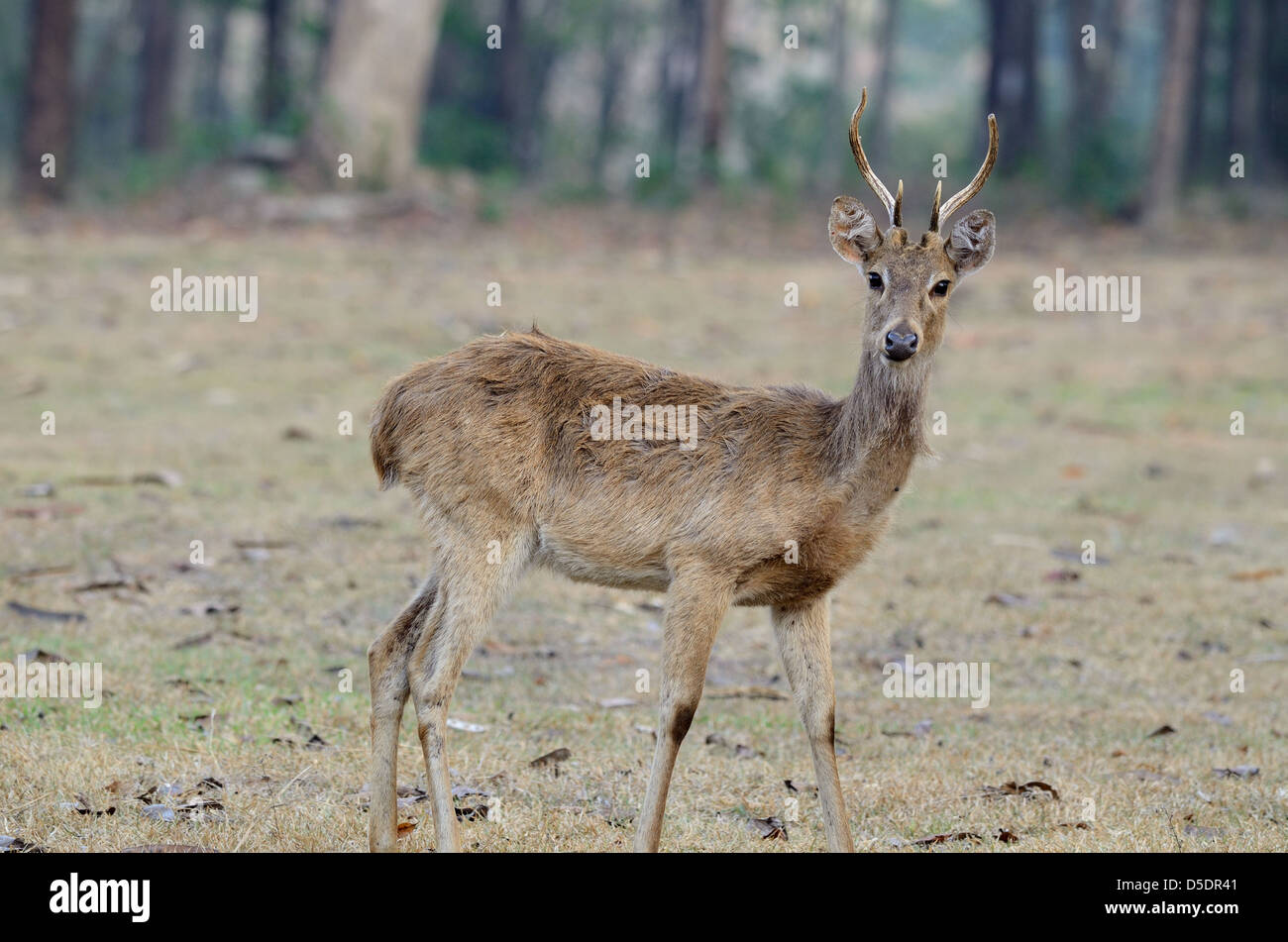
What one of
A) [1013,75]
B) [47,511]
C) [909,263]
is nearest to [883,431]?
[909,263]

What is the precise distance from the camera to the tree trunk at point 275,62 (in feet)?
86.8

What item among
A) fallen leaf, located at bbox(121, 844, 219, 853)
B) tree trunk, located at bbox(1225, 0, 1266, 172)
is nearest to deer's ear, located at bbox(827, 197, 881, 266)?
fallen leaf, located at bbox(121, 844, 219, 853)

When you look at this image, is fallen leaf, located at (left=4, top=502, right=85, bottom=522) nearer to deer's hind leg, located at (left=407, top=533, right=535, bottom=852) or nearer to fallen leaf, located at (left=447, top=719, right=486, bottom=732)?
fallen leaf, located at (left=447, top=719, right=486, bottom=732)

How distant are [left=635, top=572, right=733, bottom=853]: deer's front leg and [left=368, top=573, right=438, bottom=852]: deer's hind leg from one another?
0.83 metres

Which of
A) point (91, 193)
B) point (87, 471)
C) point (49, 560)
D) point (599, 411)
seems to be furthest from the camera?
point (91, 193)

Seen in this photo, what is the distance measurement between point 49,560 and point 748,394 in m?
4.51

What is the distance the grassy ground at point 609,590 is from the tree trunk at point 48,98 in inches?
120

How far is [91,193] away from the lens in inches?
862

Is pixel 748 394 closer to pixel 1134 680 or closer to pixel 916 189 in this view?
pixel 1134 680

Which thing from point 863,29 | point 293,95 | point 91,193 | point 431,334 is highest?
point 863,29

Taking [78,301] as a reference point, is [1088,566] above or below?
below

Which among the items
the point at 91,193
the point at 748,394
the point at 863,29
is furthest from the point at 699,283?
the point at 863,29

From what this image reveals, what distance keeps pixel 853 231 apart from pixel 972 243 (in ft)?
1.39

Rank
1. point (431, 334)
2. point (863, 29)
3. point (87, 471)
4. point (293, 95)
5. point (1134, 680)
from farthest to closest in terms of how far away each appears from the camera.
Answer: point (863, 29) < point (293, 95) < point (431, 334) < point (87, 471) < point (1134, 680)
